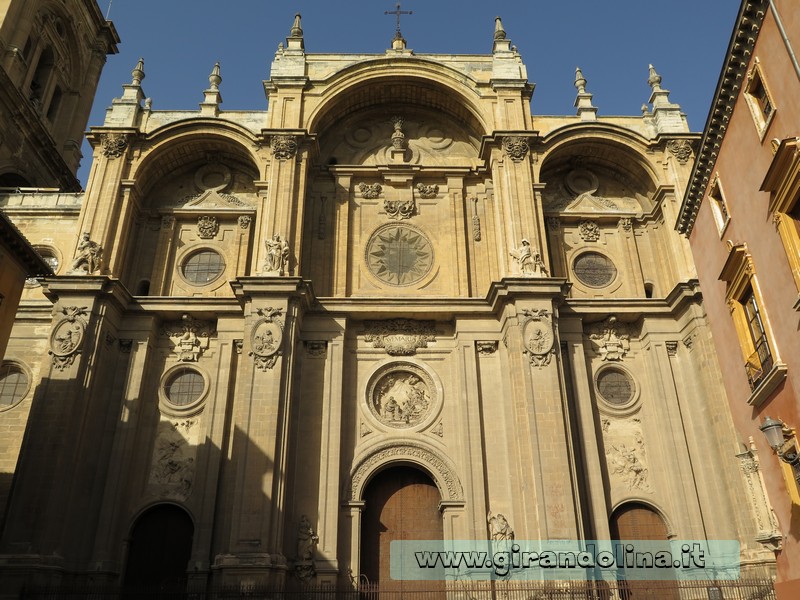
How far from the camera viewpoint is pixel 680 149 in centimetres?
2356

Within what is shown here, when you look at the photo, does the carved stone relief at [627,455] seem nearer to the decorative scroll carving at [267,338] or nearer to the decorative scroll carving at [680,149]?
the decorative scroll carving at [680,149]

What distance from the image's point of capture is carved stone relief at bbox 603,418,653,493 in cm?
2006

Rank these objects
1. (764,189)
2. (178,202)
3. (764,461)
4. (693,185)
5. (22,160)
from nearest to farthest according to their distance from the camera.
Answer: (764,189), (764,461), (693,185), (178,202), (22,160)

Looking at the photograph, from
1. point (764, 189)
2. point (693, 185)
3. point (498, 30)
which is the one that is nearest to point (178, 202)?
point (498, 30)

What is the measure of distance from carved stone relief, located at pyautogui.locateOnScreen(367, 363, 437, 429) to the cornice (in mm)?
9421

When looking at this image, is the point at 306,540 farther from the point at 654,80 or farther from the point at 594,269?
the point at 654,80

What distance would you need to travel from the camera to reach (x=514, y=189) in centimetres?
2248

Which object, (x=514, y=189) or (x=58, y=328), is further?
(x=514, y=189)

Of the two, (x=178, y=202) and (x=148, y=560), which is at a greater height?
(x=178, y=202)

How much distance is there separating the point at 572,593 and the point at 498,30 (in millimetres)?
20299

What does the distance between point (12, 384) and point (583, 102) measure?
871 inches

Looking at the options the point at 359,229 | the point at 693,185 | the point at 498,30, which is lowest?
the point at 693,185

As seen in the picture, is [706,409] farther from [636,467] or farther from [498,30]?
[498,30]

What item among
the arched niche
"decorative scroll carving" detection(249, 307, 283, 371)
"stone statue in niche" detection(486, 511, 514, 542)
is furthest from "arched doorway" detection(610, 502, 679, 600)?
"decorative scroll carving" detection(249, 307, 283, 371)
